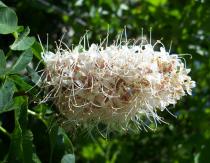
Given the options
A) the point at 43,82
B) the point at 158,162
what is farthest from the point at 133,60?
the point at 158,162

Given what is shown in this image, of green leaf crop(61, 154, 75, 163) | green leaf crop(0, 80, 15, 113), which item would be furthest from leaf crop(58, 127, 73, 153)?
green leaf crop(0, 80, 15, 113)

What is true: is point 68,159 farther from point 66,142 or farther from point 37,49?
point 37,49

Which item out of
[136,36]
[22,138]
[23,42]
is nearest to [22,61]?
[23,42]

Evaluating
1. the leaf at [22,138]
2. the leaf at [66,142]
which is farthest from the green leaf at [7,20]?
the leaf at [66,142]

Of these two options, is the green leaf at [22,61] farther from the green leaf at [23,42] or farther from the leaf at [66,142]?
the leaf at [66,142]

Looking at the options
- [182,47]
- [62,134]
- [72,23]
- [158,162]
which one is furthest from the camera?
[158,162]

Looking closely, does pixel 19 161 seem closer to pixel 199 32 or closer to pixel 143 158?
pixel 199 32
